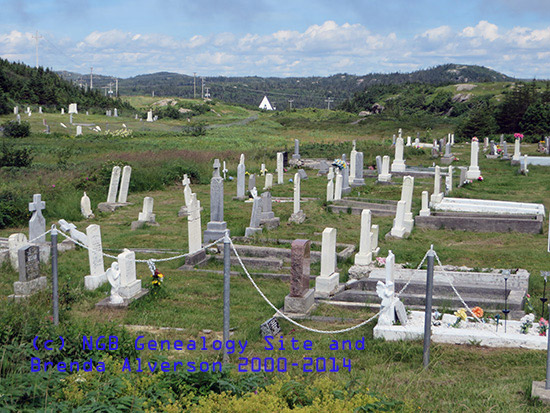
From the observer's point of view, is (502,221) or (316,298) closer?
(316,298)

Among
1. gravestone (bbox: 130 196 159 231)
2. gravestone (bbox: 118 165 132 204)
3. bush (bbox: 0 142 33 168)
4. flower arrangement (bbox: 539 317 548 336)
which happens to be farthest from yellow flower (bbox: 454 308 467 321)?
bush (bbox: 0 142 33 168)

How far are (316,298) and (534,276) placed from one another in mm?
4269

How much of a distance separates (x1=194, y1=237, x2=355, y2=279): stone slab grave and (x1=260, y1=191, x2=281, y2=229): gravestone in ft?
7.29

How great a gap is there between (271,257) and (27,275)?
5.19 m

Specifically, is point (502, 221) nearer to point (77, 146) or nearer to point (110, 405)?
point (110, 405)

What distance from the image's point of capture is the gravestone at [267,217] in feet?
54.5

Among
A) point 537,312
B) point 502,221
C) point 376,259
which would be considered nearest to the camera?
point 537,312

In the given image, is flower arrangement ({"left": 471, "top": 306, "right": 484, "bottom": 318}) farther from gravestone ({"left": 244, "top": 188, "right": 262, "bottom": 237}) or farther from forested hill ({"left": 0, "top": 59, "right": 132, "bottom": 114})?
forested hill ({"left": 0, "top": 59, "right": 132, "bottom": 114})

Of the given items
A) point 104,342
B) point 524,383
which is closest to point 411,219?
point 524,383

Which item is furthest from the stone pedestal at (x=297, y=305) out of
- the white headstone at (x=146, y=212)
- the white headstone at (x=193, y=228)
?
the white headstone at (x=146, y=212)

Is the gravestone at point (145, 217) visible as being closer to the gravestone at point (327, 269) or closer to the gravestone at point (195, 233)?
the gravestone at point (195, 233)

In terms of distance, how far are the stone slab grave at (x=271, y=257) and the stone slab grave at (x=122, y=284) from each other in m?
2.34

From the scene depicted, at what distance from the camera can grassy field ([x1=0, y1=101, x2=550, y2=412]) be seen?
19.8 ft

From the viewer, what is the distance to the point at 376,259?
12781mm
